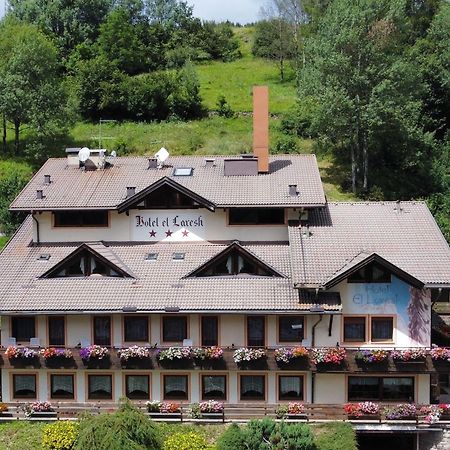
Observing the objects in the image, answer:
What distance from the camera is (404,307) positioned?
29266mm

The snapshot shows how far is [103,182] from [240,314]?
9544 mm

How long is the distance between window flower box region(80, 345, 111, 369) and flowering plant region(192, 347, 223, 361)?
10.8 feet

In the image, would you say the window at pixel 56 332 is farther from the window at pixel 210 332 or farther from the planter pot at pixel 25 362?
the window at pixel 210 332

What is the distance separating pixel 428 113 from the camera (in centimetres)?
6050

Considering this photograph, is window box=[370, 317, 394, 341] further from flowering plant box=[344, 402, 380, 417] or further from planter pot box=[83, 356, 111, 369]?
planter pot box=[83, 356, 111, 369]

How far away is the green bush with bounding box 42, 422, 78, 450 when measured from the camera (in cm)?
2662

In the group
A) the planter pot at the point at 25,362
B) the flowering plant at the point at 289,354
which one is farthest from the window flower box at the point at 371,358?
the planter pot at the point at 25,362

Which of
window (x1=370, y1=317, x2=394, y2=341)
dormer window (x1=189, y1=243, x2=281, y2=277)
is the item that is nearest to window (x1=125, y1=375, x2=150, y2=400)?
dormer window (x1=189, y1=243, x2=281, y2=277)

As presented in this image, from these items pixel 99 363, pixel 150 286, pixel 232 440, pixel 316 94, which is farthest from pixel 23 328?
pixel 316 94

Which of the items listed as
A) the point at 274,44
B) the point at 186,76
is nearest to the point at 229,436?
the point at 186,76

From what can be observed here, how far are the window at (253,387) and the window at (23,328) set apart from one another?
833cm

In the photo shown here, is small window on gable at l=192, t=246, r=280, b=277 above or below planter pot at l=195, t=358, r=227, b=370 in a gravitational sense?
above

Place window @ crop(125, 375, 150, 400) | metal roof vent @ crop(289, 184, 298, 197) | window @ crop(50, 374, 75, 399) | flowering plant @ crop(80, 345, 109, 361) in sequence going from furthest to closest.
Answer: metal roof vent @ crop(289, 184, 298, 197) < window @ crop(50, 374, 75, 399) < window @ crop(125, 375, 150, 400) < flowering plant @ crop(80, 345, 109, 361)

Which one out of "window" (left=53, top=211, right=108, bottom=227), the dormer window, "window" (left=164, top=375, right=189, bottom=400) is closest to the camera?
"window" (left=164, top=375, right=189, bottom=400)
